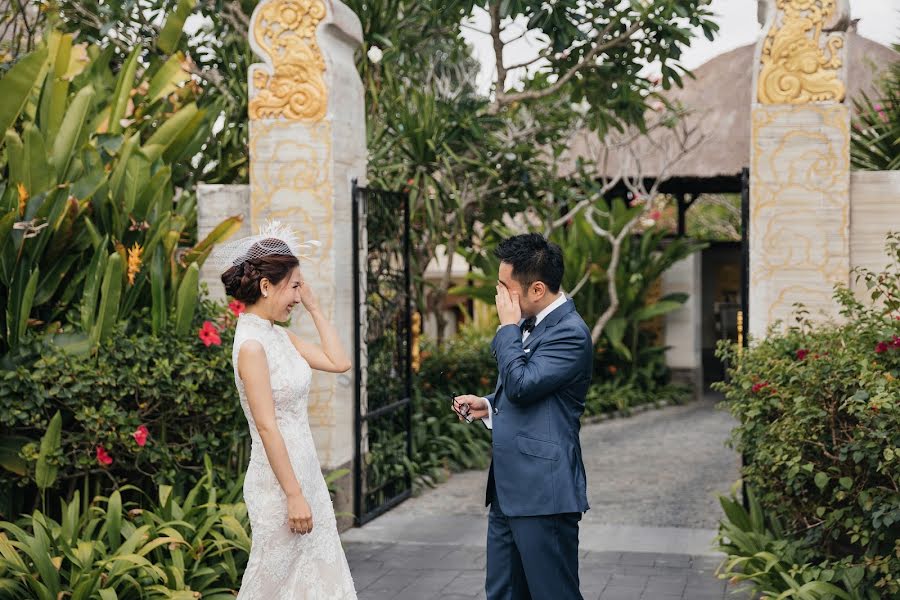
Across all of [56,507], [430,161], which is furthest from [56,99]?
[430,161]

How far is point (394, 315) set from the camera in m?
7.99

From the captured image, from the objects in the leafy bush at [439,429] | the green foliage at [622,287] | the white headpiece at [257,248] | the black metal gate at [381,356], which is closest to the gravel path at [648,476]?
the leafy bush at [439,429]

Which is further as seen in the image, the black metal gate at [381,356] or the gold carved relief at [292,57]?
the black metal gate at [381,356]

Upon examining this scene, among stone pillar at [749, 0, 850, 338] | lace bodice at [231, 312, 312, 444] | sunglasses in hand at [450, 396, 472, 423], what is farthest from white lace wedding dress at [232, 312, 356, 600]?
stone pillar at [749, 0, 850, 338]

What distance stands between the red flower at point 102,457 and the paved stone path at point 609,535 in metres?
1.41

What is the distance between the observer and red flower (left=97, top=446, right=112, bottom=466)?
212 inches

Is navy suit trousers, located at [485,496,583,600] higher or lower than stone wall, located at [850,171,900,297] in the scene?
lower

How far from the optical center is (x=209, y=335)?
5.78m

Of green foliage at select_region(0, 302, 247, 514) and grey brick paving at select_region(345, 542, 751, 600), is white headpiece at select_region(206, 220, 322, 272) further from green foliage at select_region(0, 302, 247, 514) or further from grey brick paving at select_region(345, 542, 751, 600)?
grey brick paving at select_region(345, 542, 751, 600)

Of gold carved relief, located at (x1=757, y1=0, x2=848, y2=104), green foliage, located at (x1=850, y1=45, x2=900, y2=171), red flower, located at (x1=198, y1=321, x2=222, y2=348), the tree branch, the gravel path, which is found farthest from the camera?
the tree branch

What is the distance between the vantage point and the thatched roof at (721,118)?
15.4 meters

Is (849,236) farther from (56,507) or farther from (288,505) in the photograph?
(56,507)

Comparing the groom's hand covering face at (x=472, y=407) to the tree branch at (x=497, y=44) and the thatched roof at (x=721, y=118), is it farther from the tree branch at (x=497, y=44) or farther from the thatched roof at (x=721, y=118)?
the thatched roof at (x=721, y=118)

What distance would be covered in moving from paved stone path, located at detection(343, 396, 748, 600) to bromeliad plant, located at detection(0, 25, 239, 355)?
5.97 ft
